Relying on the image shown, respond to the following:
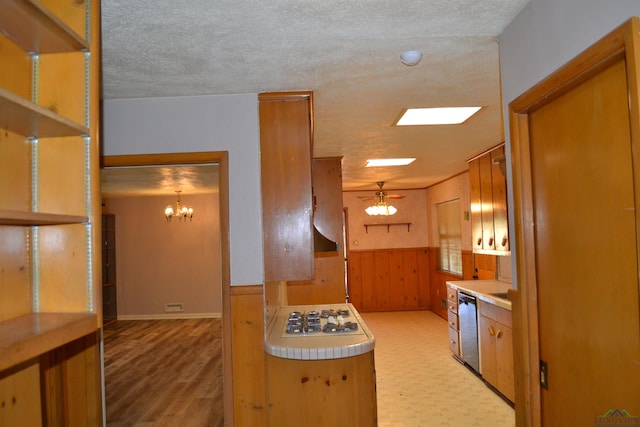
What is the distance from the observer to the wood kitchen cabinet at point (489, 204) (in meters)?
4.48

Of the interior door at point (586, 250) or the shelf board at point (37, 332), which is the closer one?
the shelf board at point (37, 332)

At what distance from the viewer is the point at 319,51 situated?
212 centimetres

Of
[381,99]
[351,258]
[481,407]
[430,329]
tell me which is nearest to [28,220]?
[381,99]

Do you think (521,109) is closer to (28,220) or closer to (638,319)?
(638,319)

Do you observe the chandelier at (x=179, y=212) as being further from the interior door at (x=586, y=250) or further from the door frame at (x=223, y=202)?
the interior door at (x=586, y=250)

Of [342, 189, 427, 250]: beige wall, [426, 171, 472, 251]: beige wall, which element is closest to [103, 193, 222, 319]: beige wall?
[342, 189, 427, 250]: beige wall

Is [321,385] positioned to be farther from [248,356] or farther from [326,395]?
[248,356]

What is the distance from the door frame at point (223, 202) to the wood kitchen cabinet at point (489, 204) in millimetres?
2886

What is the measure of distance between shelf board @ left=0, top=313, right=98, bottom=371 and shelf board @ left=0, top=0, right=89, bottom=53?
0.85m

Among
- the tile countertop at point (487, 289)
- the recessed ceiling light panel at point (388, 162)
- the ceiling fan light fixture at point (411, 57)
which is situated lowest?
the tile countertop at point (487, 289)

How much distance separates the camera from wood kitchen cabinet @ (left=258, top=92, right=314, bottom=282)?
276cm

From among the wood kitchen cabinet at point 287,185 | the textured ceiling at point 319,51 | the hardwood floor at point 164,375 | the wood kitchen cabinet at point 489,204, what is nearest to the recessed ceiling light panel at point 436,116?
the textured ceiling at point 319,51

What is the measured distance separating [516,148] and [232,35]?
4.34 ft

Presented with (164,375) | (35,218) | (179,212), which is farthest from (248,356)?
(179,212)
